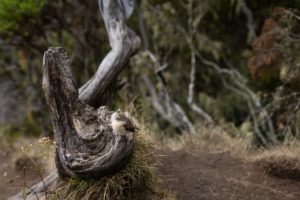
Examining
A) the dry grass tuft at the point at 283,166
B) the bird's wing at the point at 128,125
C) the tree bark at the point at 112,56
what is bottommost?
the dry grass tuft at the point at 283,166

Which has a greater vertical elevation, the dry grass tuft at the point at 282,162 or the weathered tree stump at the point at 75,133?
the weathered tree stump at the point at 75,133

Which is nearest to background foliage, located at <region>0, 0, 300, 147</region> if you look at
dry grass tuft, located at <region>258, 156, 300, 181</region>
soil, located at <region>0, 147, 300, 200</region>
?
soil, located at <region>0, 147, 300, 200</region>

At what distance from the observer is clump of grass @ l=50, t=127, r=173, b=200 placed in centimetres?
245

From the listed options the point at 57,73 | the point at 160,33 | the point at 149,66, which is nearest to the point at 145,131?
the point at 57,73

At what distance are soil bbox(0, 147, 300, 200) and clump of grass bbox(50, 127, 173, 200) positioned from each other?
0.28 metres

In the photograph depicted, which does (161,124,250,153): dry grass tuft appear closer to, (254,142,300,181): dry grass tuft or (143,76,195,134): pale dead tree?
(254,142,300,181): dry grass tuft

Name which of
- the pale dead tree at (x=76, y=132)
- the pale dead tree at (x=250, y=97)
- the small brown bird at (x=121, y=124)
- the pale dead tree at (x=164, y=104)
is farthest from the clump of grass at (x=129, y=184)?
the pale dead tree at (x=164, y=104)

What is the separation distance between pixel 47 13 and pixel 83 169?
6941mm

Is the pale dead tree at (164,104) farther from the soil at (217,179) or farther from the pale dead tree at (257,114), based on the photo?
the soil at (217,179)

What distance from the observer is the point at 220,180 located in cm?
334

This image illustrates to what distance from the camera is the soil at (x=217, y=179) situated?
10.0 ft

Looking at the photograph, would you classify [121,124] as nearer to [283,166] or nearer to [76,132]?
[76,132]

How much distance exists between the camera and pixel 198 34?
369 inches

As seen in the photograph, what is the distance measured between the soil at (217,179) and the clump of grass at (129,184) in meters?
0.28
